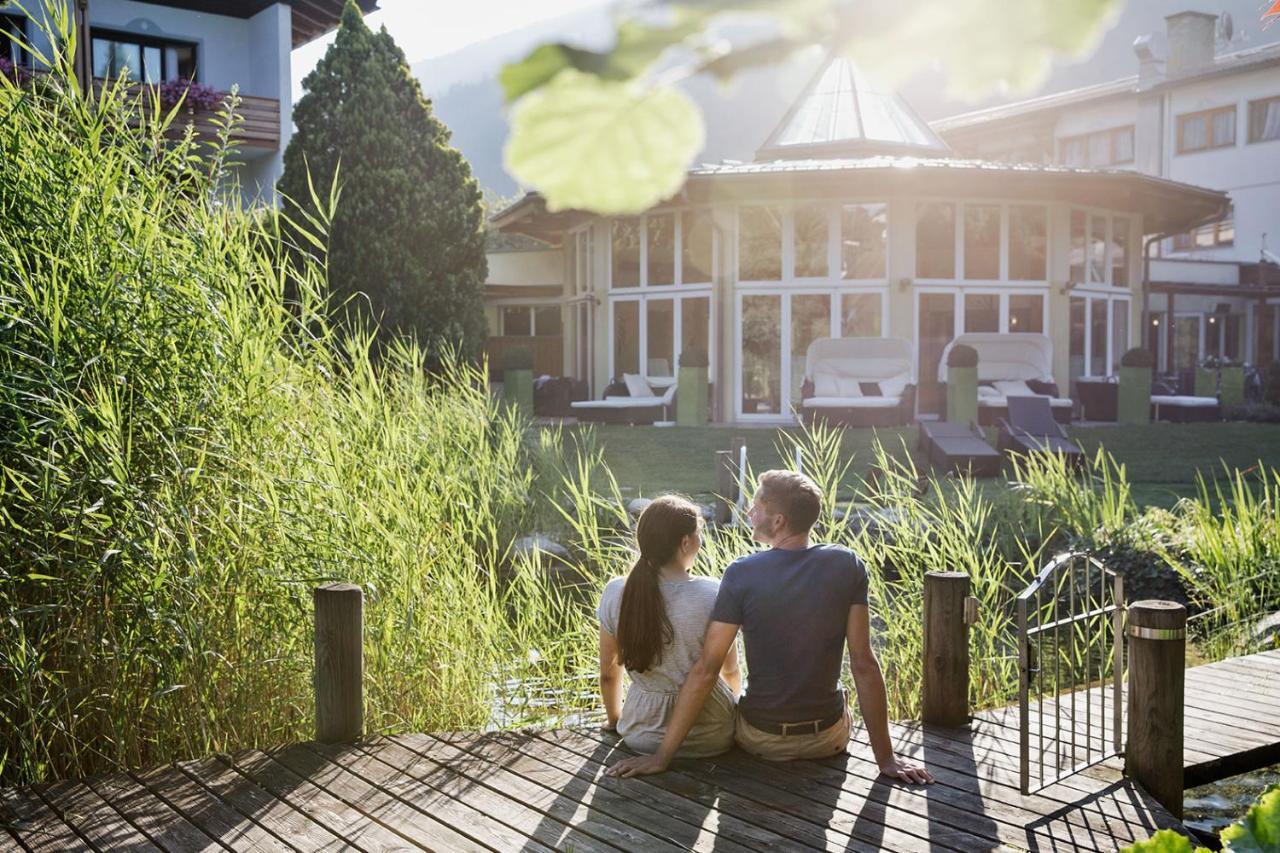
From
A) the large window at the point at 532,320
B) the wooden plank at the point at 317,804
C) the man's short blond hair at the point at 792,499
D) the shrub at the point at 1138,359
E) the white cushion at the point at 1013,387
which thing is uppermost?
the large window at the point at 532,320

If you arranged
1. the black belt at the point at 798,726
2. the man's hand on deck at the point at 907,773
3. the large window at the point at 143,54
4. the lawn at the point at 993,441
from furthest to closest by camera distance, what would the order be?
1. the large window at the point at 143,54
2. the lawn at the point at 993,441
3. the black belt at the point at 798,726
4. the man's hand on deck at the point at 907,773

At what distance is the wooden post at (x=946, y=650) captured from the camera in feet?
13.7

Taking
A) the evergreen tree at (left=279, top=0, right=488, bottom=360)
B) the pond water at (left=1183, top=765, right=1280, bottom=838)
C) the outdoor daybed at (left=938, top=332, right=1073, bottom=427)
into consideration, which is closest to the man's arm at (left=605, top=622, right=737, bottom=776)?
the pond water at (left=1183, top=765, right=1280, bottom=838)

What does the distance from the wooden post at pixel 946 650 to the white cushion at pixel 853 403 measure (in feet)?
35.4

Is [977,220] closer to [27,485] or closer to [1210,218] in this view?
[1210,218]

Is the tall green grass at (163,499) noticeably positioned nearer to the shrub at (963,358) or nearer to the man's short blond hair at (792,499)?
the man's short blond hair at (792,499)

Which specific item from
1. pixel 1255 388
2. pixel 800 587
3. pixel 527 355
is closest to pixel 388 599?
pixel 800 587

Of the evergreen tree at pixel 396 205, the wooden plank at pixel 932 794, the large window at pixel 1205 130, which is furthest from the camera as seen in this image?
the large window at pixel 1205 130

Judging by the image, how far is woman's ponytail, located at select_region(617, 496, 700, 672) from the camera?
3.71 m

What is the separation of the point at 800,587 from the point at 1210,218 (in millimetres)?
19429

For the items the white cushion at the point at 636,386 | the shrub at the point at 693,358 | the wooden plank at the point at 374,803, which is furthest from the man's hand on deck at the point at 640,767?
the white cushion at the point at 636,386

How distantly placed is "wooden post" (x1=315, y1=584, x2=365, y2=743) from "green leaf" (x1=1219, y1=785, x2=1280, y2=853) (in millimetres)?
3117

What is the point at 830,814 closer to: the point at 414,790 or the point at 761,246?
the point at 414,790

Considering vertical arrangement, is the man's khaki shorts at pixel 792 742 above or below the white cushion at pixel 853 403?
below
